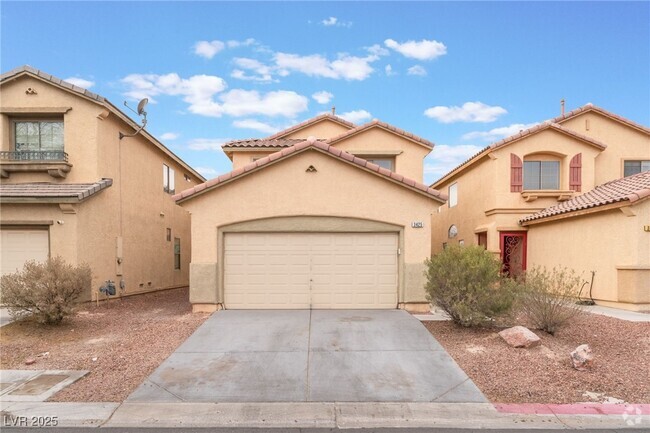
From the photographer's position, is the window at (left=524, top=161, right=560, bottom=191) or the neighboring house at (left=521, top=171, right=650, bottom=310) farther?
the window at (left=524, top=161, right=560, bottom=191)

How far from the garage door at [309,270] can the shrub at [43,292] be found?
370 cm

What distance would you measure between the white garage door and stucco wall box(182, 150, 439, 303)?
500cm

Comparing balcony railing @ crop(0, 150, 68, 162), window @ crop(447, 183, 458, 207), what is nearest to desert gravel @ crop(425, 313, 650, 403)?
window @ crop(447, 183, 458, 207)

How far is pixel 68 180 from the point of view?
40.7 ft

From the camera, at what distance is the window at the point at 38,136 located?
1255cm

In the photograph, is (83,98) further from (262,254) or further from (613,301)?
(613,301)

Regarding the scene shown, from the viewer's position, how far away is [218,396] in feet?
17.5

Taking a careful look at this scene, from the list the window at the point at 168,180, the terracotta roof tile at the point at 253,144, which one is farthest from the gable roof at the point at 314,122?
the window at the point at 168,180

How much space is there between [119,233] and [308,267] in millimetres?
7803

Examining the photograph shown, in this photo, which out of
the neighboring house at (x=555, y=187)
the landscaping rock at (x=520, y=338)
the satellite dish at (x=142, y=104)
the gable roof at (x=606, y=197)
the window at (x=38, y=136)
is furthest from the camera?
the satellite dish at (x=142, y=104)

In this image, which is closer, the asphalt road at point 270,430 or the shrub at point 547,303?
the asphalt road at point 270,430

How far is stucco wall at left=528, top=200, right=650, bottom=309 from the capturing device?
10602 millimetres

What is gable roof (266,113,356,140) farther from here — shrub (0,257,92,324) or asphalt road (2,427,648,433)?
asphalt road (2,427,648,433)

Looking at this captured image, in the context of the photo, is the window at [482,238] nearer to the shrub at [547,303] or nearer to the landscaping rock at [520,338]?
the shrub at [547,303]
